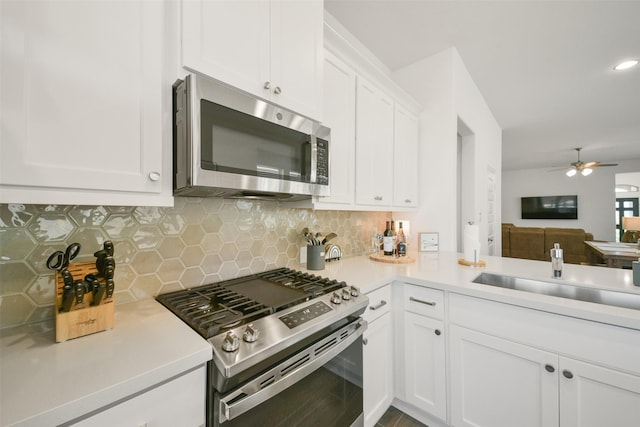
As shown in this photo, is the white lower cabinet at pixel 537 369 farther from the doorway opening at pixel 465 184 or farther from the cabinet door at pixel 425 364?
the doorway opening at pixel 465 184

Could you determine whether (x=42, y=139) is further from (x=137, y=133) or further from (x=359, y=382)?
(x=359, y=382)

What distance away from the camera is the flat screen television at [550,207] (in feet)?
24.8

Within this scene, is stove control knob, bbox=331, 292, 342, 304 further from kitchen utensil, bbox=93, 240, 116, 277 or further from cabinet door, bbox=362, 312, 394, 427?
kitchen utensil, bbox=93, 240, 116, 277

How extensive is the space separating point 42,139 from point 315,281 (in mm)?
1107

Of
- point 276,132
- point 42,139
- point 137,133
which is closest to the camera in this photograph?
point 42,139

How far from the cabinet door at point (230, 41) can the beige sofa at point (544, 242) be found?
6.13 metres

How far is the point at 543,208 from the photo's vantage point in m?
7.96

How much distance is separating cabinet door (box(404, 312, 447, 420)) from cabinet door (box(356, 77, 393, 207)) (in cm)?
86

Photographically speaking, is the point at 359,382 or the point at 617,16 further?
the point at 617,16

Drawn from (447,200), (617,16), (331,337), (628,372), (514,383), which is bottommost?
(514,383)

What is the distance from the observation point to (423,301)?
150 centimetres

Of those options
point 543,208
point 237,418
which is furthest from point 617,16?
point 543,208

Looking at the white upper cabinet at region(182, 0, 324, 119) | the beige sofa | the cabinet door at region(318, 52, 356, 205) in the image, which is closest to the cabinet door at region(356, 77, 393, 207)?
the cabinet door at region(318, 52, 356, 205)

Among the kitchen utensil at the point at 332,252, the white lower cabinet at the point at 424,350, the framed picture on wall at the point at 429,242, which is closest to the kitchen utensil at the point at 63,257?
the kitchen utensil at the point at 332,252
